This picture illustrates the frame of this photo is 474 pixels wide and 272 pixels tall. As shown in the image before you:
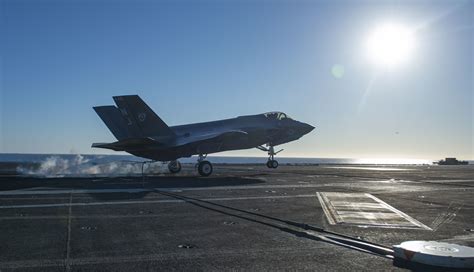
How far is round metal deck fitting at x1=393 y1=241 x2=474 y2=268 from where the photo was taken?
620 centimetres

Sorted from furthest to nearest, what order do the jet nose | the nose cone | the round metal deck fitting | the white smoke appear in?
1. the nose cone
2. the jet nose
3. the white smoke
4. the round metal deck fitting

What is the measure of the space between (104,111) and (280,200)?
2184 cm

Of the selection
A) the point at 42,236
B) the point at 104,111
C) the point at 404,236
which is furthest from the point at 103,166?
the point at 404,236

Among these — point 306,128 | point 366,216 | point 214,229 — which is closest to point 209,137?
point 306,128

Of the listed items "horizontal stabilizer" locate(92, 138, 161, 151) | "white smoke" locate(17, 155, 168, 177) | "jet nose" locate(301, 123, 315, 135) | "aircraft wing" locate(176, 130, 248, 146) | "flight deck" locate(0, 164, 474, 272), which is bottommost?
"flight deck" locate(0, 164, 474, 272)

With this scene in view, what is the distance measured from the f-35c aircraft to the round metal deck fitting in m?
23.7

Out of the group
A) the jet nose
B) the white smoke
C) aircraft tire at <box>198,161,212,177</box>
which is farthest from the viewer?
the jet nose

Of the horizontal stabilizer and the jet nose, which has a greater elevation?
the jet nose

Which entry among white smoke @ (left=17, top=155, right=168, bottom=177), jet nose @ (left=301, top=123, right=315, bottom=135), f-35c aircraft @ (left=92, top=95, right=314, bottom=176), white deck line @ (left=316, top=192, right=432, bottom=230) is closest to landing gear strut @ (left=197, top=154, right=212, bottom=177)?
f-35c aircraft @ (left=92, top=95, right=314, bottom=176)

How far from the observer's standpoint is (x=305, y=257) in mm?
7129

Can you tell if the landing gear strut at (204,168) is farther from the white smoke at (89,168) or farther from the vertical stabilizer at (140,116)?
the white smoke at (89,168)

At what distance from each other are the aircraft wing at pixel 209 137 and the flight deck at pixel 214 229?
14.9 meters

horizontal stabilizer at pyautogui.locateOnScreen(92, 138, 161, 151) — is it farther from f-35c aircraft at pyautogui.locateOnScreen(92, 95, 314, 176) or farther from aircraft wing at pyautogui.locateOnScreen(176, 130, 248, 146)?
aircraft wing at pyautogui.locateOnScreen(176, 130, 248, 146)

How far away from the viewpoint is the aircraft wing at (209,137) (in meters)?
32.2
